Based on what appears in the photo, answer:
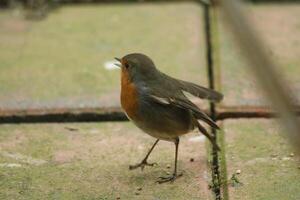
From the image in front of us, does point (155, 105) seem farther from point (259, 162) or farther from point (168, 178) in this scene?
point (259, 162)

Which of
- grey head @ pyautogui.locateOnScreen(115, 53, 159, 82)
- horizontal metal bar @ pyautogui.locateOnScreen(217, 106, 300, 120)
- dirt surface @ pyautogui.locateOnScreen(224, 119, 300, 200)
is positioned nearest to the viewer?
dirt surface @ pyautogui.locateOnScreen(224, 119, 300, 200)

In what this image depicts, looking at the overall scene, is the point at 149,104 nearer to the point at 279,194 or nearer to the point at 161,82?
the point at 161,82

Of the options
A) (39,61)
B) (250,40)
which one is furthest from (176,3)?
(250,40)

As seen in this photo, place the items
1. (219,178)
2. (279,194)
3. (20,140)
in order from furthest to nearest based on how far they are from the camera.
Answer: (20,140) < (219,178) < (279,194)

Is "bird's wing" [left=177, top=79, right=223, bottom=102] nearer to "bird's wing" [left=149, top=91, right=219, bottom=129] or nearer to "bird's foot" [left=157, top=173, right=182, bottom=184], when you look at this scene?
"bird's wing" [left=149, top=91, right=219, bottom=129]

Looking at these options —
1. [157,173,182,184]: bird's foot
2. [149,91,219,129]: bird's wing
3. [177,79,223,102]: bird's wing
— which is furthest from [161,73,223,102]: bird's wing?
[157,173,182,184]: bird's foot

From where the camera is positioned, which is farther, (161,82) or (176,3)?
(176,3)

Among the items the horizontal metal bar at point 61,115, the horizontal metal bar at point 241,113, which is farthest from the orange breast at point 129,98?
the horizontal metal bar at point 241,113

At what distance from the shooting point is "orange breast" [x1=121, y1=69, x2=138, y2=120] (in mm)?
3201

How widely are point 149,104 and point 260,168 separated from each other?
0.65m

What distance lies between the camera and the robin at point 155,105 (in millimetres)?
3193

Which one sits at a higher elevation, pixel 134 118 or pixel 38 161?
pixel 134 118

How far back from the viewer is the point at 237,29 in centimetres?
120

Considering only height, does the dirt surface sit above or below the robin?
below
